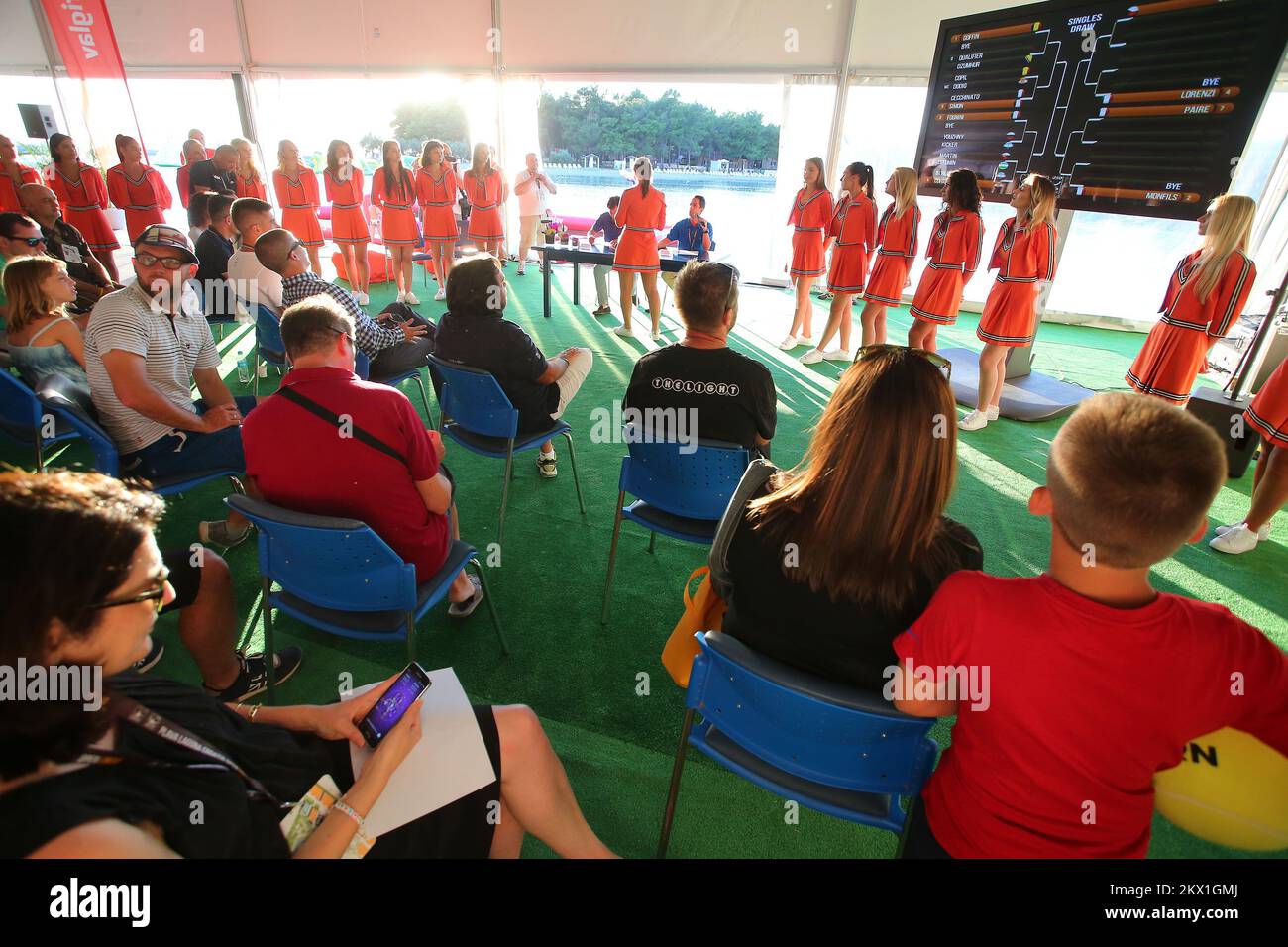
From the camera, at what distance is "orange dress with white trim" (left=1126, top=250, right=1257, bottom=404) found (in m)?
3.23

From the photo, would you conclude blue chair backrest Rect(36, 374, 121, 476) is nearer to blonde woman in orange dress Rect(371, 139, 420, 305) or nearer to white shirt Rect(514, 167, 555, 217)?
blonde woman in orange dress Rect(371, 139, 420, 305)

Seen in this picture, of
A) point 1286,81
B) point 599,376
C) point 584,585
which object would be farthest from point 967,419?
point 1286,81

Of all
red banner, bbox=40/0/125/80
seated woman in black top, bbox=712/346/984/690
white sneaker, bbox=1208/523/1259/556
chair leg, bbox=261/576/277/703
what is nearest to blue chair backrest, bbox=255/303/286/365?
chair leg, bbox=261/576/277/703

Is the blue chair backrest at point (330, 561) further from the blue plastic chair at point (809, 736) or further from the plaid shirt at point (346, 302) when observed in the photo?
the plaid shirt at point (346, 302)

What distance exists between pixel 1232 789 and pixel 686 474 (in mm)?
1552

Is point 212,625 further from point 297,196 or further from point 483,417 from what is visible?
point 297,196

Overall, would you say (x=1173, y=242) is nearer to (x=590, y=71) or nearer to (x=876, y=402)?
(x=590, y=71)

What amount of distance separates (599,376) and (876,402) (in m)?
4.23

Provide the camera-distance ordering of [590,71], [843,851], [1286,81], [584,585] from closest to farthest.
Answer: [843,851] → [584,585] → [1286,81] → [590,71]

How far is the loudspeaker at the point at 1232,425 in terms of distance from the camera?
4.10m

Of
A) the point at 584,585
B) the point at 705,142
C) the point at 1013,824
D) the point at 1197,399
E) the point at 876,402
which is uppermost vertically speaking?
the point at 705,142

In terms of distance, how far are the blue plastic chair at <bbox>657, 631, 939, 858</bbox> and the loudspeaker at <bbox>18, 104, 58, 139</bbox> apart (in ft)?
43.0

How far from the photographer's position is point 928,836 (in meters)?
1.22
